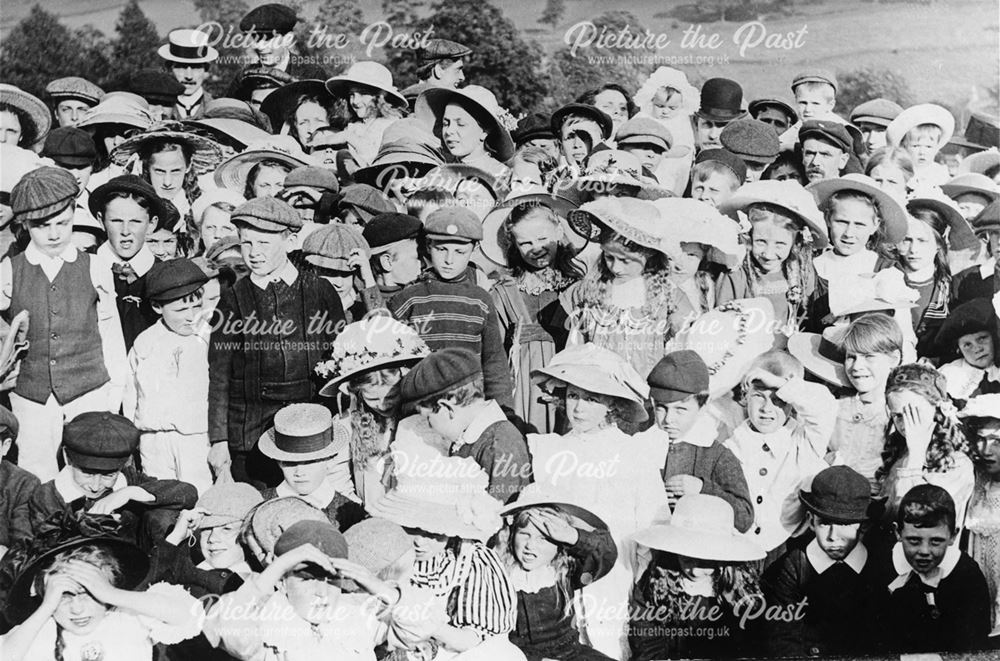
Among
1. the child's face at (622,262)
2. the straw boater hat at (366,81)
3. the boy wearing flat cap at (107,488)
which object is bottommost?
the boy wearing flat cap at (107,488)

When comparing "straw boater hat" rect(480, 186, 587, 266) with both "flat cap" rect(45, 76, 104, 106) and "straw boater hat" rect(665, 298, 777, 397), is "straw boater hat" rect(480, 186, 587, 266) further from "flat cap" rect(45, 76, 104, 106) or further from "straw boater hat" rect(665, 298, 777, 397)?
"flat cap" rect(45, 76, 104, 106)

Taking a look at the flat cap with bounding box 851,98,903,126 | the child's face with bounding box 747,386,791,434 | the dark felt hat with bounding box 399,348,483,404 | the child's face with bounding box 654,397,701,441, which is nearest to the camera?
the dark felt hat with bounding box 399,348,483,404

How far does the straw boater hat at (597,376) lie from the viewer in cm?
557

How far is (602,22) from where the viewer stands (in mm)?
5988

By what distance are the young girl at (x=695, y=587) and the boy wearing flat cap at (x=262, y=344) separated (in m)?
1.95

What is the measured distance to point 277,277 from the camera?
18.4 ft

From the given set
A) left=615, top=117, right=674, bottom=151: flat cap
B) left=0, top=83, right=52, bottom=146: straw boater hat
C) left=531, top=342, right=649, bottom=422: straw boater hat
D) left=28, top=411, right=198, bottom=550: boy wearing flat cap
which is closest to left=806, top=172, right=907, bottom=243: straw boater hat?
left=615, top=117, right=674, bottom=151: flat cap

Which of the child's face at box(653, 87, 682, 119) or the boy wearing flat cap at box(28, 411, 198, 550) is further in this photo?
the child's face at box(653, 87, 682, 119)

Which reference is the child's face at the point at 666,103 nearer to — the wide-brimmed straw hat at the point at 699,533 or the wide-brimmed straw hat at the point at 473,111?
the wide-brimmed straw hat at the point at 473,111

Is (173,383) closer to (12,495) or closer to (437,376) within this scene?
(12,495)

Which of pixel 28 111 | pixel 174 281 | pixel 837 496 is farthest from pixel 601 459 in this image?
pixel 28 111

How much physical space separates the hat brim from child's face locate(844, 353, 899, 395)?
1.06 m

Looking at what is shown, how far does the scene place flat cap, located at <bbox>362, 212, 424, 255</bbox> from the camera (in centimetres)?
562

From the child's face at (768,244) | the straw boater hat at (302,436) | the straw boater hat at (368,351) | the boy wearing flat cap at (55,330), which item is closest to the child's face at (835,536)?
the child's face at (768,244)
